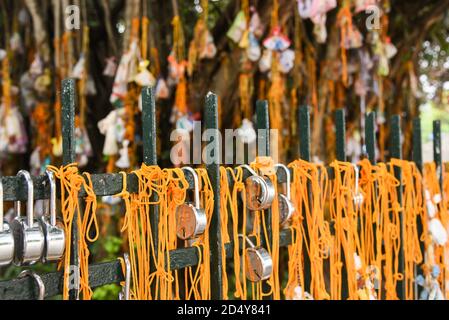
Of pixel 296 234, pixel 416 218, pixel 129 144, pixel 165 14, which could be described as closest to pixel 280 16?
pixel 165 14

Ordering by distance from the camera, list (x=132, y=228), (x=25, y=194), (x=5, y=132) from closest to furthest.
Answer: (x=25, y=194)
(x=132, y=228)
(x=5, y=132)

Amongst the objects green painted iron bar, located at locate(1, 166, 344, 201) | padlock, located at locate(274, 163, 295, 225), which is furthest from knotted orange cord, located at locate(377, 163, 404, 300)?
green painted iron bar, located at locate(1, 166, 344, 201)

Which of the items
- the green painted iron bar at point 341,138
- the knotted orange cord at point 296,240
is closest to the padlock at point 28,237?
the knotted orange cord at point 296,240

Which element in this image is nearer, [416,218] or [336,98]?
[416,218]

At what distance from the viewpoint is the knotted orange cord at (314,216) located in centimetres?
164

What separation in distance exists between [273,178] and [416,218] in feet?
2.98

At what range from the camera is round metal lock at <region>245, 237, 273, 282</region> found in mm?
1409

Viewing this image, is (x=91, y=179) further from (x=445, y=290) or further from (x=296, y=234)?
(x=445, y=290)

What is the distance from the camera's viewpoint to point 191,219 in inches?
50.1

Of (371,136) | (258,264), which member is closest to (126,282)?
(258,264)

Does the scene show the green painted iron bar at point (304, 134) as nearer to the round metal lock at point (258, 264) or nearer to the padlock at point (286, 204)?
the padlock at point (286, 204)

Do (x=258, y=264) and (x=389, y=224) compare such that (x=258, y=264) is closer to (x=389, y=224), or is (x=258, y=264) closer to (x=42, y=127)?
(x=389, y=224)

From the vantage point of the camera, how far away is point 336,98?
3.41 metres
